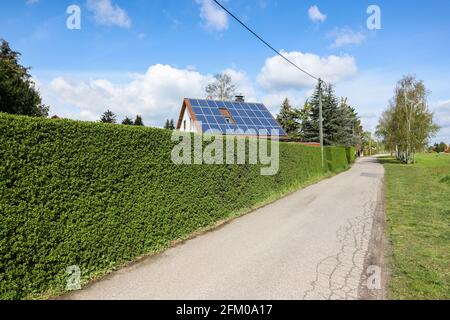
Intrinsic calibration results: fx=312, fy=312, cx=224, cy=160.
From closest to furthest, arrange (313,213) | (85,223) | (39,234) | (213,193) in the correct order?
(39,234), (85,223), (213,193), (313,213)

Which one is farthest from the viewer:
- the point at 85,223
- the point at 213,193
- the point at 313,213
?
the point at 313,213

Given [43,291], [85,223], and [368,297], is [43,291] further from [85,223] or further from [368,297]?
[368,297]

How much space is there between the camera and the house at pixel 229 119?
27.4m

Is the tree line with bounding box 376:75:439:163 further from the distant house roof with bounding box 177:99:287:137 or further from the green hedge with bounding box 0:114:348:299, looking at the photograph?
the green hedge with bounding box 0:114:348:299

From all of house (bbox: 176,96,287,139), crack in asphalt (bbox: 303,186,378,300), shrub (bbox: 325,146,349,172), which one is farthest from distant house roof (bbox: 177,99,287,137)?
crack in asphalt (bbox: 303,186,378,300)

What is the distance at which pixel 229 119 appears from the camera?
29.0 m

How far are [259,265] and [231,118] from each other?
24416 millimetres

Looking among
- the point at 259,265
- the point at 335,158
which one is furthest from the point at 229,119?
the point at 259,265

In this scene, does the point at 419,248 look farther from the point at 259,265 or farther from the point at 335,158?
the point at 335,158

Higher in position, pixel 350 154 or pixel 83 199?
pixel 350 154

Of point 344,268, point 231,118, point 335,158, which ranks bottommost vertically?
point 344,268

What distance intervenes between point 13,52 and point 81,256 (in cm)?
4060

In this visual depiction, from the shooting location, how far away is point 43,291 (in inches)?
171
